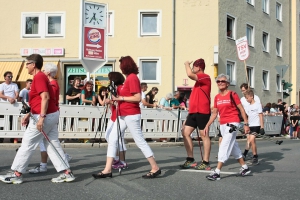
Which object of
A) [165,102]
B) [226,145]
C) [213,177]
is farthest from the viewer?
[165,102]

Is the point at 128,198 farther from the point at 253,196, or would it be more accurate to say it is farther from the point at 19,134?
the point at 19,134

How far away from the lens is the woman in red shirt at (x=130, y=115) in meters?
6.87

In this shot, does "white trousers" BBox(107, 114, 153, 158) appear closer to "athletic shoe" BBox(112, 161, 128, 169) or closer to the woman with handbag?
"athletic shoe" BBox(112, 161, 128, 169)

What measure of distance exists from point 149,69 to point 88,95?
1145 centimetres

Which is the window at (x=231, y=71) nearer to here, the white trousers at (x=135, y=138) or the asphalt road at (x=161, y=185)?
the asphalt road at (x=161, y=185)

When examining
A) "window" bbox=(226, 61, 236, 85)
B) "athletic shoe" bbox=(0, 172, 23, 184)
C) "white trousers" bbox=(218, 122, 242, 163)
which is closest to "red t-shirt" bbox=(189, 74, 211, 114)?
"white trousers" bbox=(218, 122, 242, 163)

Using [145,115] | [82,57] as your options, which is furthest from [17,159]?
[82,57]

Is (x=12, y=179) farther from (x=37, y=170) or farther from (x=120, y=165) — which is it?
(x=120, y=165)

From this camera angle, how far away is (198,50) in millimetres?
25031

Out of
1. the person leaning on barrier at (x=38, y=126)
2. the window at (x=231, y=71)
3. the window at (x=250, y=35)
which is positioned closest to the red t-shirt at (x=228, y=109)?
the person leaning on barrier at (x=38, y=126)

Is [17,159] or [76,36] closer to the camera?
[17,159]

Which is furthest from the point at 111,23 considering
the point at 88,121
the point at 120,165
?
the point at 120,165

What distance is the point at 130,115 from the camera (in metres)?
6.94

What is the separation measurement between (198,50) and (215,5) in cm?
272
